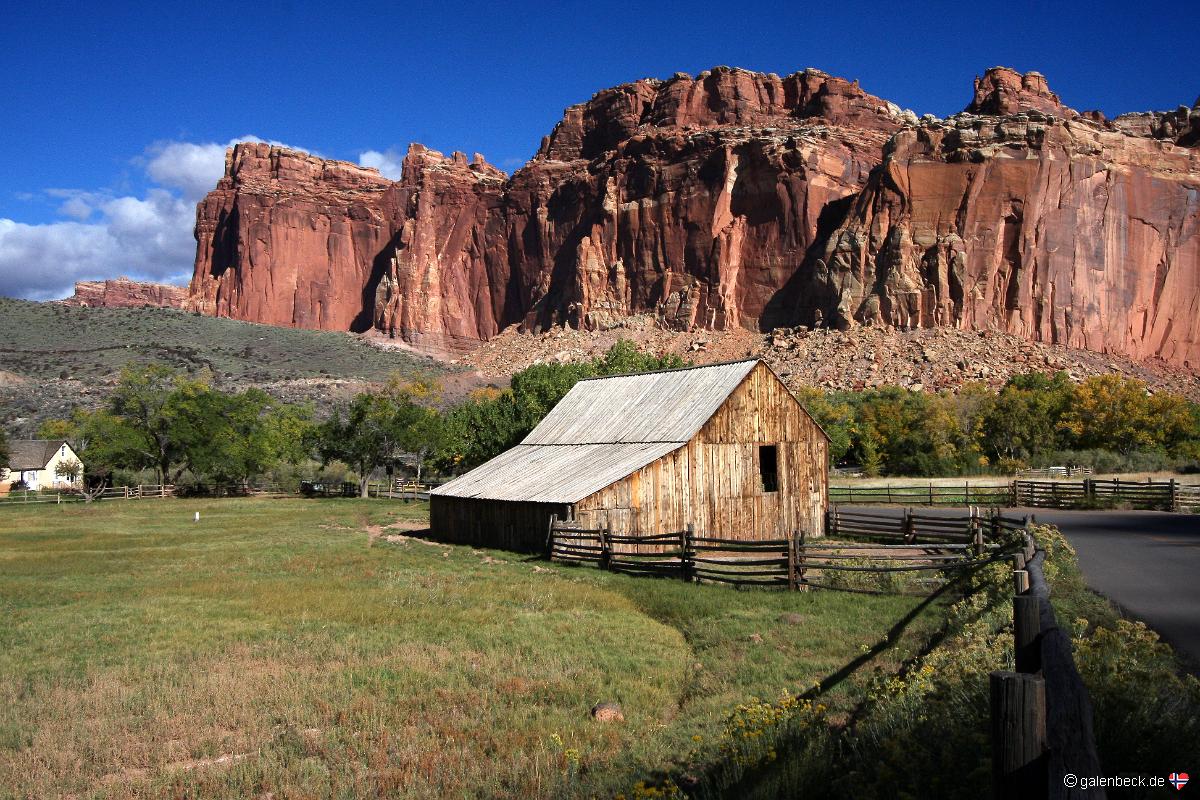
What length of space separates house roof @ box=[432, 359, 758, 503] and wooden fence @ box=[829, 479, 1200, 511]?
12.2 meters

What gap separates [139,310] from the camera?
106 metres

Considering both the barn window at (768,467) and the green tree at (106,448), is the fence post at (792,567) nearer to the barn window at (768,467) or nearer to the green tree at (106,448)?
the barn window at (768,467)

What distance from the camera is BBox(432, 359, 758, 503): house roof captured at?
2358 cm

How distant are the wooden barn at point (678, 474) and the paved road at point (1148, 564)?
7.53m

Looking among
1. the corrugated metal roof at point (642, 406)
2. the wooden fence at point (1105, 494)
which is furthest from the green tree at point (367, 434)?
the wooden fence at point (1105, 494)

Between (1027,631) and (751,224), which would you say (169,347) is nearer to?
(751,224)

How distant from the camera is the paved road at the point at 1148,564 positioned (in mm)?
11227

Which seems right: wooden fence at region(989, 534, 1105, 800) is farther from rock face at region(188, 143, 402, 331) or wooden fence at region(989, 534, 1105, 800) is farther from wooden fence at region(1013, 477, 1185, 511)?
rock face at region(188, 143, 402, 331)

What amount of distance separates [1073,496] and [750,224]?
82.7 m

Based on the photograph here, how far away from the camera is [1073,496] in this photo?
112ft

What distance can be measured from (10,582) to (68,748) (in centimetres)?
1403

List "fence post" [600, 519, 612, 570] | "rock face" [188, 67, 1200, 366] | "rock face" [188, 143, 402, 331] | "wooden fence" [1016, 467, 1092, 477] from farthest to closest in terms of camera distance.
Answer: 1. "rock face" [188, 143, 402, 331]
2. "rock face" [188, 67, 1200, 366]
3. "wooden fence" [1016, 467, 1092, 477]
4. "fence post" [600, 519, 612, 570]

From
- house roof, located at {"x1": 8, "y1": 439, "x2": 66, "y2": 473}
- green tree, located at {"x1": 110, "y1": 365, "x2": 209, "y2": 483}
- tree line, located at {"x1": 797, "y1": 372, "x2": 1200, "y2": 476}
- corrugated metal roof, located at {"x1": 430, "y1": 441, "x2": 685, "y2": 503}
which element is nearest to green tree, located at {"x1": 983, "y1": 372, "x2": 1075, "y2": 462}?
tree line, located at {"x1": 797, "y1": 372, "x2": 1200, "y2": 476}

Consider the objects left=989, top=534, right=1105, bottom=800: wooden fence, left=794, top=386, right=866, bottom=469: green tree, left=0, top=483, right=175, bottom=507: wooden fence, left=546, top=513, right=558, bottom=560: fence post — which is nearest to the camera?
left=989, top=534, right=1105, bottom=800: wooden fence
